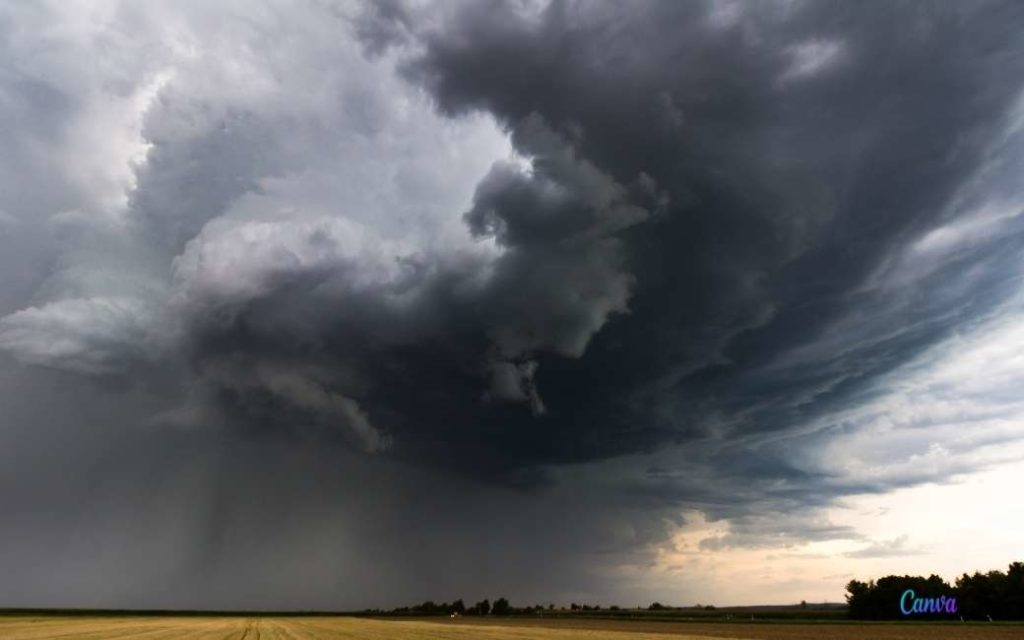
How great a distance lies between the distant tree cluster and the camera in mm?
106956

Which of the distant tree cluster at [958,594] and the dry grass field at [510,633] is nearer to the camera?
the dry grass field at [510,633]

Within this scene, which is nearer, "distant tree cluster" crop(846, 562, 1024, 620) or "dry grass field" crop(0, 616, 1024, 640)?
"dry grass field" crop(0, 616, 1024, 640)

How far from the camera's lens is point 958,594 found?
4564 inches

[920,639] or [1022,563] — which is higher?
[1022,563]

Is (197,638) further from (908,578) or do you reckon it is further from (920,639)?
(908,578)

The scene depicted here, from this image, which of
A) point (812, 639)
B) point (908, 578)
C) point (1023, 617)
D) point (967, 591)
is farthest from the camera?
point (908, 578)

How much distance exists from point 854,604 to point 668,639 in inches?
3881

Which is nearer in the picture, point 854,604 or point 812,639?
point 812,639

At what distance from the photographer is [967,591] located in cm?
11438

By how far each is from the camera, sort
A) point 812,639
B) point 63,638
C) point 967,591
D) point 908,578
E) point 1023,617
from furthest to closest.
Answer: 1. point 908,578
2. point 967,591
3. point 1023,617
4. point 812,639
5. point 63,638

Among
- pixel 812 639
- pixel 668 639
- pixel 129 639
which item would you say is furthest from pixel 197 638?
pixel 812 639

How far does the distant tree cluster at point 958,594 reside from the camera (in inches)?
4211

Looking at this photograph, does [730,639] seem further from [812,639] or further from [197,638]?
[197,638]

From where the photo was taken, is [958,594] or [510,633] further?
[958,594]
